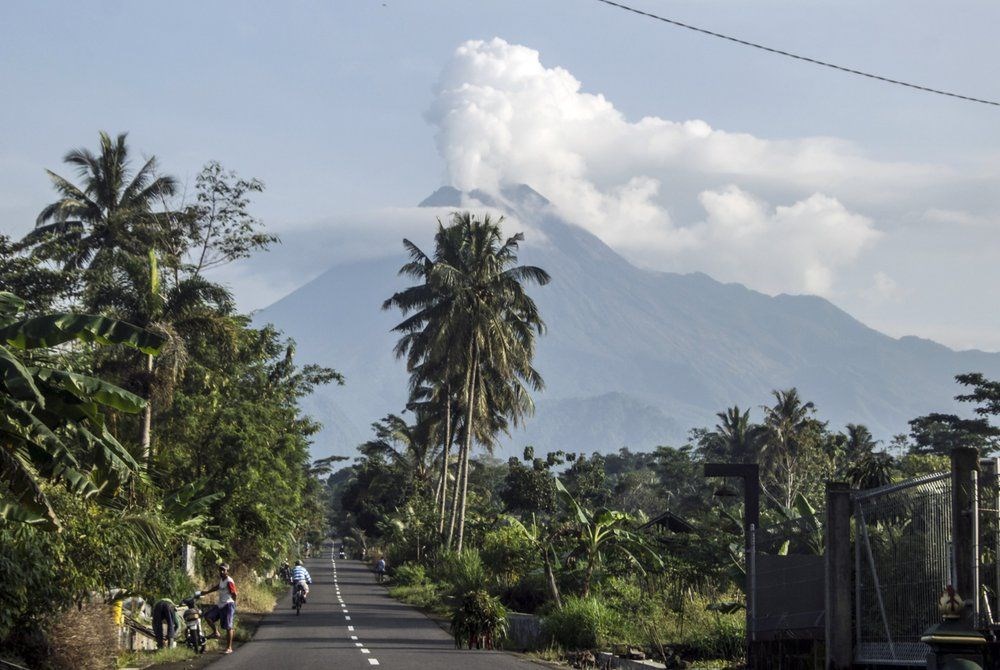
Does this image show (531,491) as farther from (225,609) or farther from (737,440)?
(225,609)

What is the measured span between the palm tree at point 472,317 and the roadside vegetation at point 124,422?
5.00 m

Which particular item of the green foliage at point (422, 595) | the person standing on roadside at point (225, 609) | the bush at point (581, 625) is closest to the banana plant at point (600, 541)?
the bush at point (581, 625)

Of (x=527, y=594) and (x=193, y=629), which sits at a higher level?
(x=527, y=594)

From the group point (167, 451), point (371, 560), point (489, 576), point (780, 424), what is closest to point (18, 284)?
point (167, 451)

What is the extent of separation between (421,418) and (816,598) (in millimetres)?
58998

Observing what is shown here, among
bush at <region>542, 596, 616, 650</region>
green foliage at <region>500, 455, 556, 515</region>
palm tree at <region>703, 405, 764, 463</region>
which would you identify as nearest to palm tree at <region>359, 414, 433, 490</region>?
green foliage at <region>500, 455, 556, 515</region>

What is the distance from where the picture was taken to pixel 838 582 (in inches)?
647

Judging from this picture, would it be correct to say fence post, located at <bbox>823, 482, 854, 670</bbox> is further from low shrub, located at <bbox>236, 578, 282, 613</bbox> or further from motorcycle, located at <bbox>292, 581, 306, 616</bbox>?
low shrub, located at <bbox>236, 578, 282, 613</bbox>

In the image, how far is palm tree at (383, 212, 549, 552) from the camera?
55.4 meters

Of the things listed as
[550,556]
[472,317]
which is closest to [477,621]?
[550,556]

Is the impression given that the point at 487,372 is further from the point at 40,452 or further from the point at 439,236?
the point at 40,452

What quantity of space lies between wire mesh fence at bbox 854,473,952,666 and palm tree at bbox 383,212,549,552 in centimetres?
3891

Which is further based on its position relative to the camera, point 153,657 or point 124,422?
point 124,422

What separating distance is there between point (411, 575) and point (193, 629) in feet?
131
